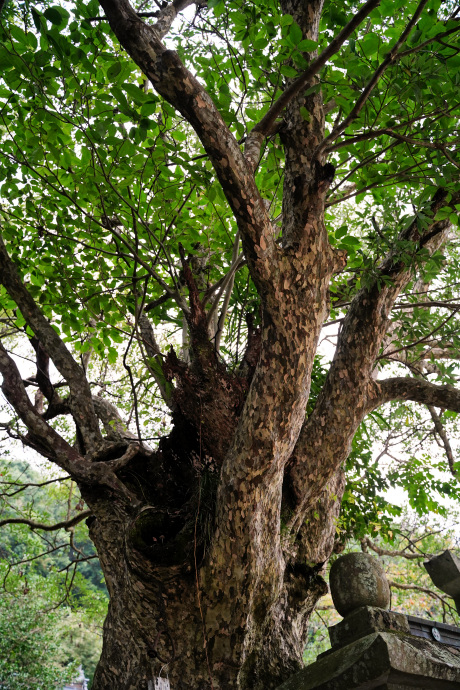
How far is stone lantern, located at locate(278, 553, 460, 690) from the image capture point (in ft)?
6.88

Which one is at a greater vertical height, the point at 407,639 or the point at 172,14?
the point at 172,14

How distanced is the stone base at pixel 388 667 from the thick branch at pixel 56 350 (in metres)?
1.86

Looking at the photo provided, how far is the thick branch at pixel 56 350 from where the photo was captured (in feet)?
10.8

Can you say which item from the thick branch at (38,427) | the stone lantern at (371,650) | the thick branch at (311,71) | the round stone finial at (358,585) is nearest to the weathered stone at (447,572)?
the stone lantern at (371,650)

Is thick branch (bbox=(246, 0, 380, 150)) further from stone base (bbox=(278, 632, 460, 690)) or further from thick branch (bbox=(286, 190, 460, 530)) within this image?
stone base (bbox=(278, 632, 460, 690))

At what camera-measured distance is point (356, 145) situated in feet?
10.9

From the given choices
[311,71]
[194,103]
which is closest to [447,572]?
[311,71]

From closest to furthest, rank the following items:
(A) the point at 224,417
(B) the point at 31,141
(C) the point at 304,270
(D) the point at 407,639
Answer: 1. (D) the point at 407,639
2. (C) the point at 304,270
3. (A) the point at 224,417
4. (B) the point at 31,141

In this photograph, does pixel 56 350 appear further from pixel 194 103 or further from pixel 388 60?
pixel 388 60

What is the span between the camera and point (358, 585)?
270 centimetres

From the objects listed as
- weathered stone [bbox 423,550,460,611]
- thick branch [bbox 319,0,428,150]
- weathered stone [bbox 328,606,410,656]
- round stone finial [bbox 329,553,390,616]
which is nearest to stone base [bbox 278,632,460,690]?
weathered stone [bbox 328,606,410,656]

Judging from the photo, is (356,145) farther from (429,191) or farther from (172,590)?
(172,590)

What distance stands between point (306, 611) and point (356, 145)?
301 cm

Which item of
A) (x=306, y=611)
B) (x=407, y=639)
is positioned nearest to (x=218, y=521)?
(x=407, y=639)
